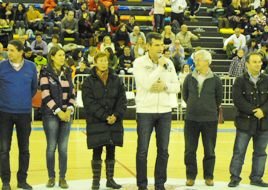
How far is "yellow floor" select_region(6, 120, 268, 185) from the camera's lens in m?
9.66

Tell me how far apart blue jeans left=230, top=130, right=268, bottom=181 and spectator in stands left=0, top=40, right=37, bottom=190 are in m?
2.75

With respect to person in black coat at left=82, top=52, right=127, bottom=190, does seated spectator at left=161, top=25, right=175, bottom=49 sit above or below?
above

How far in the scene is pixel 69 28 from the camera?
21.0 m

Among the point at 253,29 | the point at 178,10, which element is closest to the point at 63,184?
the point at 178,10

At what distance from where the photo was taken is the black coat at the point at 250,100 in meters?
8.89

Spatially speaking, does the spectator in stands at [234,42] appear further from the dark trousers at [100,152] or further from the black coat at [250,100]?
the dark trousers at [100,152]

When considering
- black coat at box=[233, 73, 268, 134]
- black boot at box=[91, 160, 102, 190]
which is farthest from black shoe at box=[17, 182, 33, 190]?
black coat at box=[233, 73, 268, 134]

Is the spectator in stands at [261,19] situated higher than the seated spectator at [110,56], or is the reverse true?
the spectator in stands at [261,19]

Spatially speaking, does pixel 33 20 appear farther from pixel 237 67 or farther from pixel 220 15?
pixel 220 15

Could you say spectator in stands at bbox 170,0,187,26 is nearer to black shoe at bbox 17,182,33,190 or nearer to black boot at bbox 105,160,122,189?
black boot at bbox 105,160,122,189

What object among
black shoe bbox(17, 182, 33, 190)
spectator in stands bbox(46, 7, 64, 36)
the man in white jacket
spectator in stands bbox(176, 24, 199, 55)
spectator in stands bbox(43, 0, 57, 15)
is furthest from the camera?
spectator in stands bbox(43, 0, 57, 15)

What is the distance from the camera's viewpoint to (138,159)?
8.30 meters

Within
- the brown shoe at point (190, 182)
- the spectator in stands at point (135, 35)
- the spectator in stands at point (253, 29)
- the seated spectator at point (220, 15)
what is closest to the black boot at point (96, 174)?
the brown shoe at point (190, 182)

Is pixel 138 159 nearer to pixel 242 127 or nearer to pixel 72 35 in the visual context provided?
pixel 242 127
